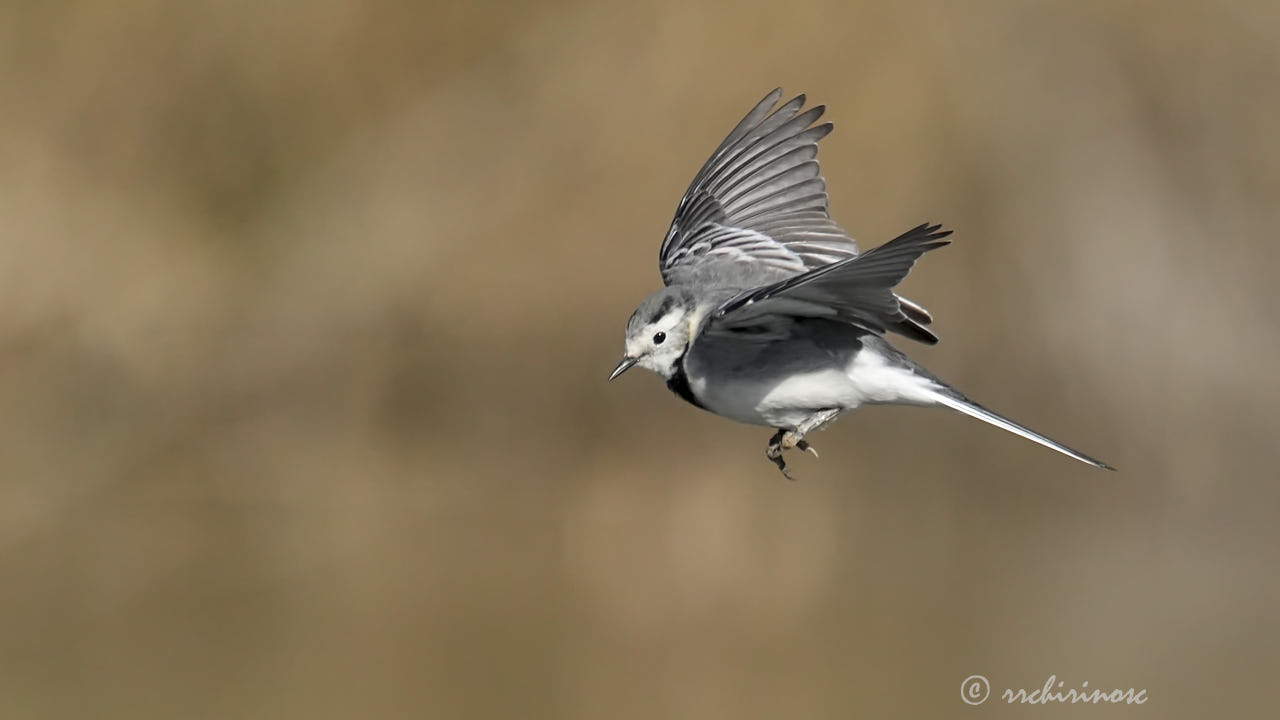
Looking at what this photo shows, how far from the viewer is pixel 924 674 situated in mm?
11453

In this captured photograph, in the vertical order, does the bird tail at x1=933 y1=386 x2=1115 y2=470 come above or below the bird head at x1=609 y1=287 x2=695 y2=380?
below

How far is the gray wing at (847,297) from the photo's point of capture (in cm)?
533

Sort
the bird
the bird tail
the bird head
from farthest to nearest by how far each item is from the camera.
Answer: the bird head, the bird tail, the bird

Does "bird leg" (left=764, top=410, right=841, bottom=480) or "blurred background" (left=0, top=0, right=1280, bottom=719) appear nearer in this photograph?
"bird leg" (left=764, top=410, right=841, bottom=480)

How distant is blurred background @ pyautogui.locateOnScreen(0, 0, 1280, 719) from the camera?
13.8 meters

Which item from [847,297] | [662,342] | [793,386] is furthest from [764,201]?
[847,297]

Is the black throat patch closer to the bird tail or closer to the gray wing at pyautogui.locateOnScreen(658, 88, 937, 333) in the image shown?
the bird tail

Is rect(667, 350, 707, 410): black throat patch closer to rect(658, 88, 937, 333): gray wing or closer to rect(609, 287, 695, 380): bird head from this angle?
rect(609, 287, 695, 380): bird head

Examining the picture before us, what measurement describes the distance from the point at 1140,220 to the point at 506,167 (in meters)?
5.39

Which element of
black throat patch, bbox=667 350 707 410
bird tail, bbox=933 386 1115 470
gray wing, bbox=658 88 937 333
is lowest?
bird tail, bbox=933 386 1115 470

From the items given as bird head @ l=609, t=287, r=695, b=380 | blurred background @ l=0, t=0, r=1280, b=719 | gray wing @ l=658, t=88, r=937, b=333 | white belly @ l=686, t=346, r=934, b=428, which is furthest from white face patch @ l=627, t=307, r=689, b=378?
blurred background @ l=0, t=0, r=1280, b=719

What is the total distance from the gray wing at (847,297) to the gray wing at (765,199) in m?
1.53

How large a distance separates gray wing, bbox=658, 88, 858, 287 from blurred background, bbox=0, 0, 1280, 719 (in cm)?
541

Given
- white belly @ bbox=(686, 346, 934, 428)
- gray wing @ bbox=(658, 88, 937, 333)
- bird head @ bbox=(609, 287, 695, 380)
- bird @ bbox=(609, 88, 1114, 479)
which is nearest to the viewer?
bird @ bbox=(609, 88, 1114, 479)
